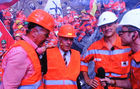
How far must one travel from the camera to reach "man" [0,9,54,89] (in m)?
1.37

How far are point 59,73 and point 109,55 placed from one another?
3.29 ft

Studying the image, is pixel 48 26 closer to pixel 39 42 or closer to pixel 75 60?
pixel 39 42

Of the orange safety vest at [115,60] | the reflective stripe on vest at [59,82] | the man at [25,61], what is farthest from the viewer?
the orange safety vest at [115,60]

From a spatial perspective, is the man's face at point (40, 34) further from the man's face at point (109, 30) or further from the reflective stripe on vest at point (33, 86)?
the man's face at point (109, 30)

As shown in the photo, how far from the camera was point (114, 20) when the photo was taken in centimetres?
263

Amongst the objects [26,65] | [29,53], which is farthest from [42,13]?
[26,65]

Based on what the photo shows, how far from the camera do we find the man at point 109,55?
2.46 meters

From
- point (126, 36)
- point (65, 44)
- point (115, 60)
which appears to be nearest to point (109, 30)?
point (115, 60)

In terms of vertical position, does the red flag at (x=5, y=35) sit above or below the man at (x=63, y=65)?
above

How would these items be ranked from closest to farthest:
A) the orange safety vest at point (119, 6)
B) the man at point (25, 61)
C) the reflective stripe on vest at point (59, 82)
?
the man at point (25, 61), the reflective stripe on vest at point (59, 82), the orange safety vest at point (119, 6)

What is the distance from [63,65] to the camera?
2.37m

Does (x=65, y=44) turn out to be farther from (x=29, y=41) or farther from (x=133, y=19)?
(x=133, y=19)

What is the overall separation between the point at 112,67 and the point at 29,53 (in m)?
1.63

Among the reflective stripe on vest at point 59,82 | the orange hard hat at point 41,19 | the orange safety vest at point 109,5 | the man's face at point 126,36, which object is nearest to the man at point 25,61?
the orange hard hat at point 41,19
